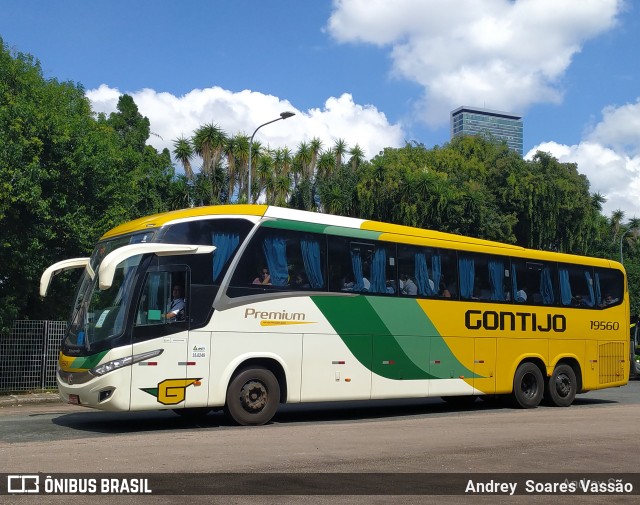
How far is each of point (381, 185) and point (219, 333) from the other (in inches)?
1428

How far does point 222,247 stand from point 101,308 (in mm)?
2139

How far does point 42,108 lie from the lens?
21.9 metres

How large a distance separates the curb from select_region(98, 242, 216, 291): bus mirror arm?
29.2 feet

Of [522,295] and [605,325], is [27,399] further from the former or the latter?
[605,325]

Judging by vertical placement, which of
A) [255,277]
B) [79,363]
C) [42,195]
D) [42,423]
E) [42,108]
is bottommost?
[42,423]

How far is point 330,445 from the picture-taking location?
410 inches

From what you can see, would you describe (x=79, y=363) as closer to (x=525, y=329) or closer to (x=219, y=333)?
(x=219, y=333)

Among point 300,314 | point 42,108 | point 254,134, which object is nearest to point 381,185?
point 254,134

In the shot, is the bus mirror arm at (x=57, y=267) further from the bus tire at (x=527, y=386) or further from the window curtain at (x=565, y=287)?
the window curtain at (x=565, y=287)

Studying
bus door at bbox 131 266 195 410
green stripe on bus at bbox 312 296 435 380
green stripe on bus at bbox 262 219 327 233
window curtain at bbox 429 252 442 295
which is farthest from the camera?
window curtain at bbox 429 252 442 295

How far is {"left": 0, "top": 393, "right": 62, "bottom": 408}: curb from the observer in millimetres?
19312

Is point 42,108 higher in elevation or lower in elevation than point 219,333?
higher

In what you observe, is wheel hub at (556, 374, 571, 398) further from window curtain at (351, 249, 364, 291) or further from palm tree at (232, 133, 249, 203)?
palm tree at (232, 133, 249, 203)

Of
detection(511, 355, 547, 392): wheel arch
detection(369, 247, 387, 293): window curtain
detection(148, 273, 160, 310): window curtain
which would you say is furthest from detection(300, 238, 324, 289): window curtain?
detection(511, 355, 547, 392): wheel arch
